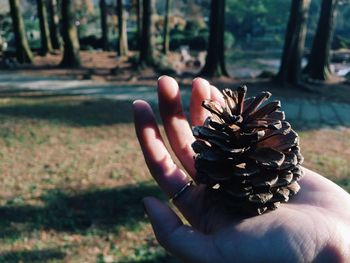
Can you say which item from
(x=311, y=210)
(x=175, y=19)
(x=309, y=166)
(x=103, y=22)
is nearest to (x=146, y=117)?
(x=311, y=210)

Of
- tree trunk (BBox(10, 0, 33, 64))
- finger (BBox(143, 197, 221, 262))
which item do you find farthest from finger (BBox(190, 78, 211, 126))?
tree trunk (BBox(10, 0, 33, 64))

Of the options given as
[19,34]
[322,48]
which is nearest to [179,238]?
[322,48]

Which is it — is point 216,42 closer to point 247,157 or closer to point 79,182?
point 79,182

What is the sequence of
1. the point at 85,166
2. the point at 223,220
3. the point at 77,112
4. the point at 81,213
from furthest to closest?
1. the point at 77,112
2. the point at 85,166
3. the point at 81,213
4. the point at 223,220

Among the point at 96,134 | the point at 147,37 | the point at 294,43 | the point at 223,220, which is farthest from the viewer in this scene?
the point at 147,37

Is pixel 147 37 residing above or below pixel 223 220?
below

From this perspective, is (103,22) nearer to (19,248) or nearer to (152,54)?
(152,54)

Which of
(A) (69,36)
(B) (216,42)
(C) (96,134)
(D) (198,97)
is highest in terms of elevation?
(D) (198,97)
